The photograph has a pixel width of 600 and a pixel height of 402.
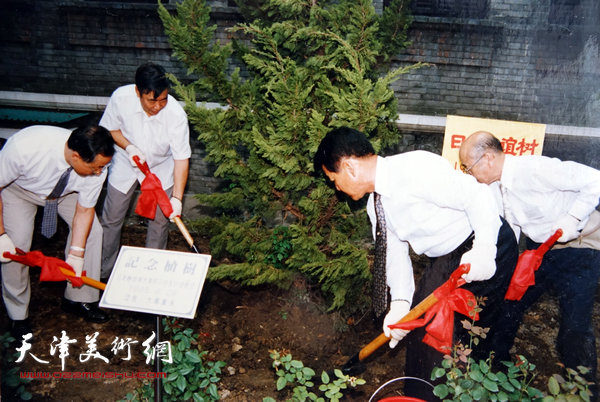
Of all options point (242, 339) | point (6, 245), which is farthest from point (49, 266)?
point (242, 339)

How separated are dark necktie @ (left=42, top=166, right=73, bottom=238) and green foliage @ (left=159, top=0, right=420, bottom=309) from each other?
1.11 metres

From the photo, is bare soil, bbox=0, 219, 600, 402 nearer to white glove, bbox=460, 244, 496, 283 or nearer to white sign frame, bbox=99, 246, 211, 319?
white sign frame, bbox=99, 246, 211, 319

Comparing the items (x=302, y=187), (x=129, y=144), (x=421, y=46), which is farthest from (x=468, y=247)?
(x=129, y=144)

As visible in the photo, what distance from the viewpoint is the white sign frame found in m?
2.38

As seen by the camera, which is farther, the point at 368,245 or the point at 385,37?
the point at 368,245

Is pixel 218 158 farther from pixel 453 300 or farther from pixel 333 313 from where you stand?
pixel 453 300

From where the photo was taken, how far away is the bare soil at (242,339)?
323 centimetres

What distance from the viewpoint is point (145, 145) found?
12.1 feet

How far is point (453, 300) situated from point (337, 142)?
1.21 m

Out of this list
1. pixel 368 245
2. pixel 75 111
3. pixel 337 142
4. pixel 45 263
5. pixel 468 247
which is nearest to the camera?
pixel 337 142

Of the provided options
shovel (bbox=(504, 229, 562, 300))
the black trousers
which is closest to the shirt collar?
the black trousers

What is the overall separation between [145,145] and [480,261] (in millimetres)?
2834

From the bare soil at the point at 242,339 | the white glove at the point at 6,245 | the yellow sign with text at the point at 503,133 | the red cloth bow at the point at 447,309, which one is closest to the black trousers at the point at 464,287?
the red cloth bow at the point at 447,309

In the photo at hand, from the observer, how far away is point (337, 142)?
2494 mm
